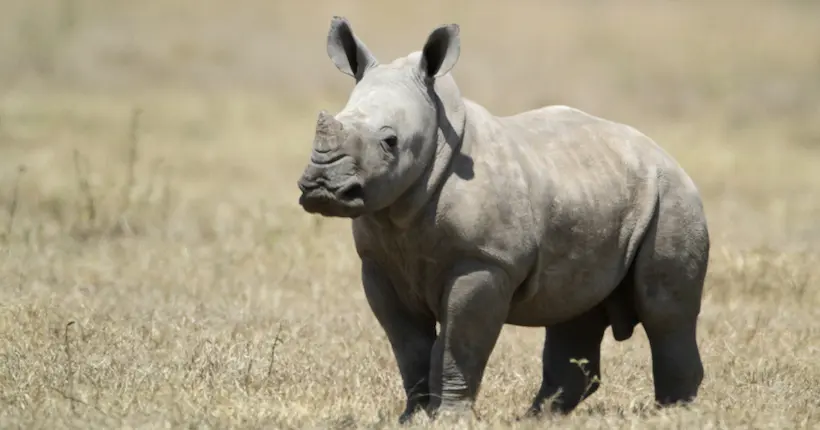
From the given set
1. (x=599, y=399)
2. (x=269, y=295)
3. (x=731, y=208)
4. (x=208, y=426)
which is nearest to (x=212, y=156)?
(x=731, y=208)

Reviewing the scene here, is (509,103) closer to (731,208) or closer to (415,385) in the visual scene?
(731,208)

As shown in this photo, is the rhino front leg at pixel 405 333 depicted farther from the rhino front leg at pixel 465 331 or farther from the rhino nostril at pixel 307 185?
the rhino nostril at pixel 307 185

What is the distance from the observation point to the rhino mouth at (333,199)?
6.12 metres

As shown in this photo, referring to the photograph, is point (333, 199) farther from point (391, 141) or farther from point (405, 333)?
point (405, 333)

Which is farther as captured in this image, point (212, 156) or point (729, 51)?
point (729, 51)

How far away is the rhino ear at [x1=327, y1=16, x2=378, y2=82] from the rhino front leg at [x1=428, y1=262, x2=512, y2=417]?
1083mm

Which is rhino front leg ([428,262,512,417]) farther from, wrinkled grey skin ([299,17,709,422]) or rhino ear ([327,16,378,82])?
rhino ear ([327,16,378,82])

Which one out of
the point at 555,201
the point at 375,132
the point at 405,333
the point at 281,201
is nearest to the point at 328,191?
the point at 375,132

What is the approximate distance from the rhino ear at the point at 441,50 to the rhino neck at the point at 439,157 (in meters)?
0.10

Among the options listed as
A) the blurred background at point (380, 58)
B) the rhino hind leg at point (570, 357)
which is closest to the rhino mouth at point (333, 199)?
the rhino hind leg at point (570, 357)

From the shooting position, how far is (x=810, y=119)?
19734 mm

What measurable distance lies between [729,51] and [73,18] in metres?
9.05

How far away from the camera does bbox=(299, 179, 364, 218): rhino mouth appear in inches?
241

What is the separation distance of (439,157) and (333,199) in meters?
0.67
